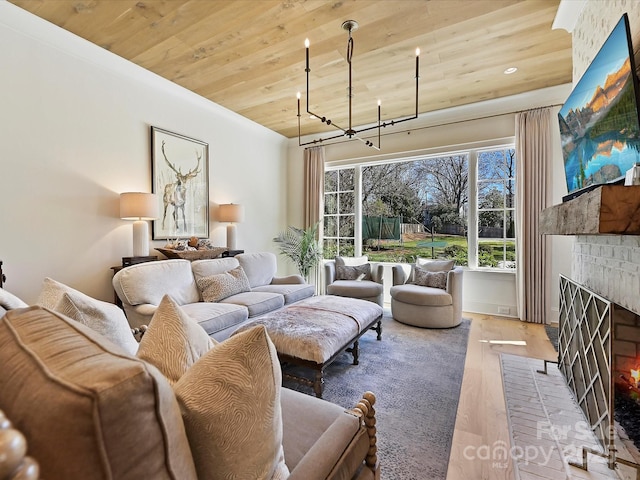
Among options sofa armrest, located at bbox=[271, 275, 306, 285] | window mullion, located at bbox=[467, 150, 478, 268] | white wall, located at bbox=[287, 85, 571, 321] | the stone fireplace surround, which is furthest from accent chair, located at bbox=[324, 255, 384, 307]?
the stone fireplace surround

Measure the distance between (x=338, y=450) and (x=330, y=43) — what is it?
10.1 feet

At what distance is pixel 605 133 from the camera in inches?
60.1

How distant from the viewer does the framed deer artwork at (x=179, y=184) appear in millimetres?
3543

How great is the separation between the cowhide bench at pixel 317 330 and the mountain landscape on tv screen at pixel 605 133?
1.80m

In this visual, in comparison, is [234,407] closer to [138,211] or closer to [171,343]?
[171,343]

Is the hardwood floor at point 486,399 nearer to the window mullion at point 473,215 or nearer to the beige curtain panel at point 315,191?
the window mullion at point 473,215

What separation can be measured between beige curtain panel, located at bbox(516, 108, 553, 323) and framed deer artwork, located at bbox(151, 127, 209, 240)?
13.5ft

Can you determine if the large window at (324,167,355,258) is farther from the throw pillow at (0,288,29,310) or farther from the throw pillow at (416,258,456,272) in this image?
the throw pillow at (0,288,29,310)

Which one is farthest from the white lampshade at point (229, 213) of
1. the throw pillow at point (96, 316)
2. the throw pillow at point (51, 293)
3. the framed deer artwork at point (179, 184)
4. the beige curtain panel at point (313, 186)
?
the throw pillow at point (96, 316)

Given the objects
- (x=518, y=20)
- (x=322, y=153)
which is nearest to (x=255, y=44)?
(x=518, y=20)

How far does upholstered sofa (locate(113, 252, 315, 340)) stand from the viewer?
100 inches

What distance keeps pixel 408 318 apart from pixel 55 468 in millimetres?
3698

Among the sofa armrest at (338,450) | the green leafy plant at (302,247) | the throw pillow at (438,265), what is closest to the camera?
the sofa armrest at (338,450)

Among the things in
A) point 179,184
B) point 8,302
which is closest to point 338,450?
point 8,302
